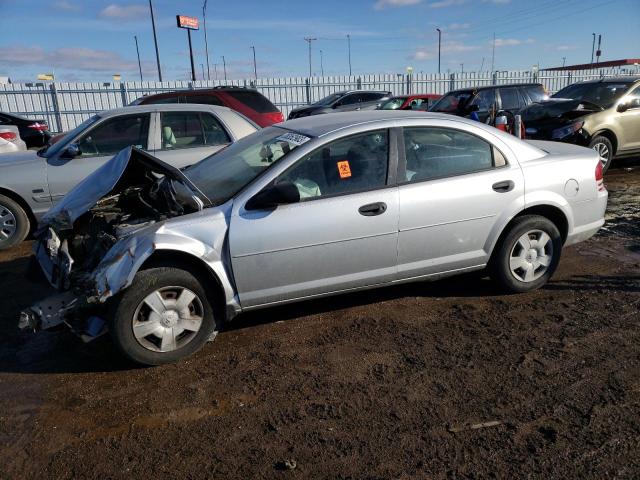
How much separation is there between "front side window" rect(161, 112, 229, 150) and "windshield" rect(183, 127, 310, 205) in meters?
2.17

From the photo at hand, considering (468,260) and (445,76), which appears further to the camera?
(445,76)

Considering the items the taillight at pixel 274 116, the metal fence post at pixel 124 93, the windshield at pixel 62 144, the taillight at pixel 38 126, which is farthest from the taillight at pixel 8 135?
the metal fence post at pixel 124 93

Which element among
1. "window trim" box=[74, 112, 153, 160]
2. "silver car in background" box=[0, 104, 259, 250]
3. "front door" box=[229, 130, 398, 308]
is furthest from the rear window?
"front door" box=[229, 130, 398, 308]

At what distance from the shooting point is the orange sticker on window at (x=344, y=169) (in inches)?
151

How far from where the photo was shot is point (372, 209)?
3.80 meters

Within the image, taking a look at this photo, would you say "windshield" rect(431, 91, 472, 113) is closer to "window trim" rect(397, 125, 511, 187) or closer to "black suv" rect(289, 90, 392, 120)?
"black suv" rect(289, 90, 392, 120)

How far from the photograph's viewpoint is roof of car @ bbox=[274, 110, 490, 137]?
159 inches

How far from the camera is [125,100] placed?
22.2 m

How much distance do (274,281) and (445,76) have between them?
996 inches

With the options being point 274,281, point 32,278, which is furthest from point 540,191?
point 32,278

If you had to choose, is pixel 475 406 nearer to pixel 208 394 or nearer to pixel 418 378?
pixel 418 378

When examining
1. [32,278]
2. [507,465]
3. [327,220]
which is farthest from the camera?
[32,278]

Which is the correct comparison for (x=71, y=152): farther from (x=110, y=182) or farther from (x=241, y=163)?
(x=241, y=163)

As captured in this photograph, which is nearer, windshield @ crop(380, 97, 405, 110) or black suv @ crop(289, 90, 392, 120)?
windshield @ crop(380, 97, 405, 110)
